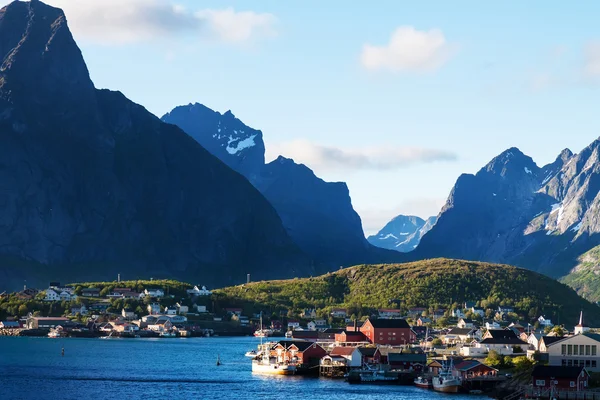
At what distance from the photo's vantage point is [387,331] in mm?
159000

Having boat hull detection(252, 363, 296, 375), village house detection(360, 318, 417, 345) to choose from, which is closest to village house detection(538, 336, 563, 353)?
boat hull detection(252, 363, 296, 375)

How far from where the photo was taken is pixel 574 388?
97125mm

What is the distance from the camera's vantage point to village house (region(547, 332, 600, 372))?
111250 millimetres

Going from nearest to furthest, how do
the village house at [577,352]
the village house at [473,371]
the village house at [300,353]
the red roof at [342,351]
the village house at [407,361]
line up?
1. the village house at [577,352]
2. the village house at [473,371]
3. the village house at [407,361]
4. the red roof at [342,351]
5. the village house at [300,353]

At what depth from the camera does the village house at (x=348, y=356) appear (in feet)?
419

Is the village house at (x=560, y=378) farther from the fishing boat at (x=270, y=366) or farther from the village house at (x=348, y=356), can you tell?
the fishing boat at (x=270, y=366)

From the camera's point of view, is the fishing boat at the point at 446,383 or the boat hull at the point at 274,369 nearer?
the fishing boat at the point at 446,383

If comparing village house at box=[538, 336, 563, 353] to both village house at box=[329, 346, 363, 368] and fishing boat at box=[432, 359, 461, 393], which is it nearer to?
fishing boat at box=[432, 359, 461, 393]

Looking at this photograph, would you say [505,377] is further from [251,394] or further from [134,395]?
[134,395]

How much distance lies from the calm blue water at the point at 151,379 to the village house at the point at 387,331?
1939 cm

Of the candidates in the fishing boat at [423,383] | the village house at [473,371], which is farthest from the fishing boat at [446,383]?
the fishing boat at [423,383]

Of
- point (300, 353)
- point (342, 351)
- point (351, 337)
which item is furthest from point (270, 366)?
point (351, 337)

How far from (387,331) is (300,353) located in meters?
30.4

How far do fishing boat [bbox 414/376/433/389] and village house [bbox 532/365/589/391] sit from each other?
17477mm
